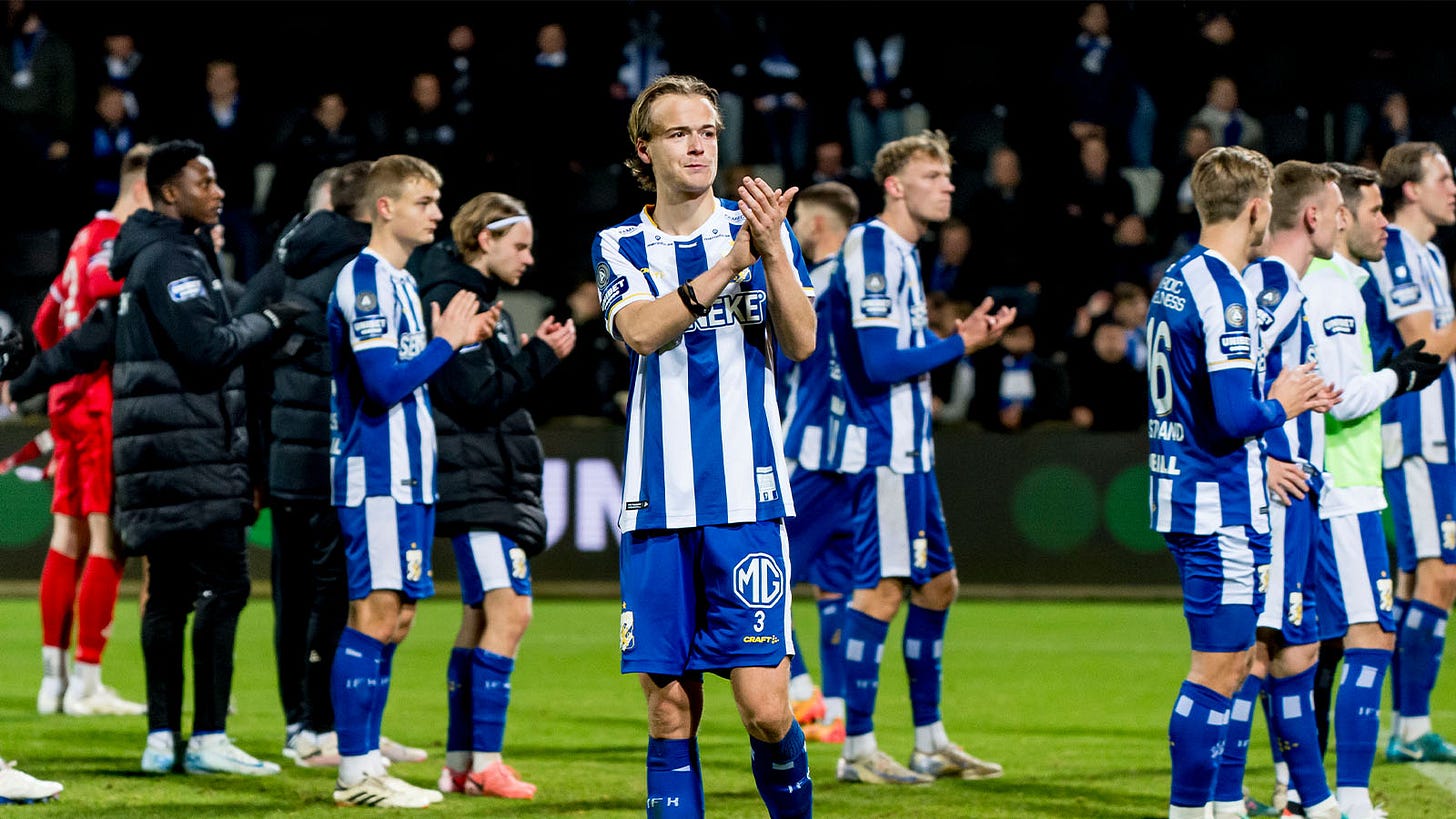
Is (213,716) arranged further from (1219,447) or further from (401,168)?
(1219,447)

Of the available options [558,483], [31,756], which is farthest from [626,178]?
[31,756]

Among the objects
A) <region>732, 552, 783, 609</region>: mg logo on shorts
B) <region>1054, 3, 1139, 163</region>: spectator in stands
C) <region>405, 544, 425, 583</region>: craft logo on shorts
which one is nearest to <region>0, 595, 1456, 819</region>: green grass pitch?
<region>405, 544, 425, 583</region>: craft logo on shorts

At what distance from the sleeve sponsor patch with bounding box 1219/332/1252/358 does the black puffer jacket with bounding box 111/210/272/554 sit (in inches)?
136

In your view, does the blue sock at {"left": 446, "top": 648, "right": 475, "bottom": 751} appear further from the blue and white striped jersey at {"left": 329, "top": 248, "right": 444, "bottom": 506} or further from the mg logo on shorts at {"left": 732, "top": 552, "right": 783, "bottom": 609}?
the mg logo on shorts at {"left": 732, "top": 552, "right": 783, "bottom": 609}

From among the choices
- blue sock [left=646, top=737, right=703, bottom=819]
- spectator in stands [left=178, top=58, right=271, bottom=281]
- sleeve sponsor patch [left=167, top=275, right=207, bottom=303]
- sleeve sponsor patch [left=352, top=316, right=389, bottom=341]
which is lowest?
blue sock [left=646, top=737, right=703, bottom=819]

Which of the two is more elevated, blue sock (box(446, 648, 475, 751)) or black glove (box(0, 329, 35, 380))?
black glove (box(0, 329, 35, 380))

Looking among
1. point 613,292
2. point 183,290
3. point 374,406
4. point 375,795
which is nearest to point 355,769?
point 375,795

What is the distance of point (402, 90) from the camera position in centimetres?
1698

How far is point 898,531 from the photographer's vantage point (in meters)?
6.82

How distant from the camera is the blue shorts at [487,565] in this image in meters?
6.45

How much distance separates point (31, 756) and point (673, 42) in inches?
418

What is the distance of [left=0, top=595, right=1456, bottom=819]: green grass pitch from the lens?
620 centimetres

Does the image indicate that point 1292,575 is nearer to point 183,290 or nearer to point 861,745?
point 861,745

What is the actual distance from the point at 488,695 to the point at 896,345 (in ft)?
6.63
